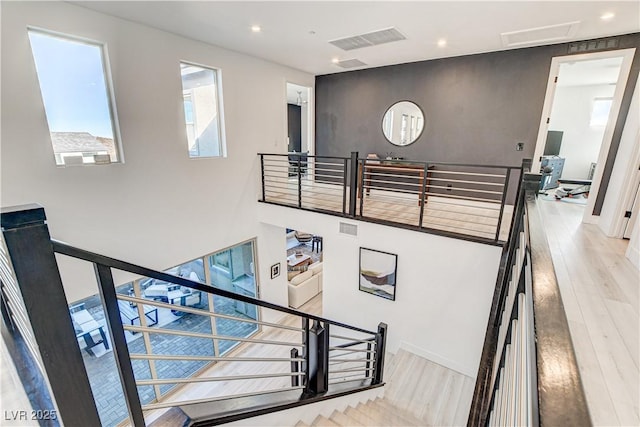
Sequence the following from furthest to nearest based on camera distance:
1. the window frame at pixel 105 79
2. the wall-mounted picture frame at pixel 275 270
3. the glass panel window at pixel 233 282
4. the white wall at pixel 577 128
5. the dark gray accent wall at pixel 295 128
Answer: the dark gray accent wall at pixel 295 128, the white wall at pixel 577 128, the wall-mounted picture frame at pixel 275 270, the glass panel window at pixel 233 282, the window frame at pixel 105 79

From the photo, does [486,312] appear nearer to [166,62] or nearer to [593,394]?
[593,394]

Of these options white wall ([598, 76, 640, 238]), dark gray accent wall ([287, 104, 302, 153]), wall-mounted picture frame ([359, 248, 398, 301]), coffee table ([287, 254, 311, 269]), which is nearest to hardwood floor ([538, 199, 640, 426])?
white wall ([598, 76, 640, 238])

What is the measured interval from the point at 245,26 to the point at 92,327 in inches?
164

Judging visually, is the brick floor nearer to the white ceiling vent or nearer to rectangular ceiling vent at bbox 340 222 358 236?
rectangular ceiling vent at bbox 340 222 358 236

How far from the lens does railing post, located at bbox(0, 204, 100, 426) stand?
67 centimetres

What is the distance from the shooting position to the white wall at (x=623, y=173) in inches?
137

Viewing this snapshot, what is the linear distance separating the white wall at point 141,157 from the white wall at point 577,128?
7.43m

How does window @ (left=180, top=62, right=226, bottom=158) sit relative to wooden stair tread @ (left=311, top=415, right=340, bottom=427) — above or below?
above

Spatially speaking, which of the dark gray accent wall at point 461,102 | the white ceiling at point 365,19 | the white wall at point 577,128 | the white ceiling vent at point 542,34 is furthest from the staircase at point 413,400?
the white wall at point 577,128

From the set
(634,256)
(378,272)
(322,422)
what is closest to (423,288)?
(378,272)

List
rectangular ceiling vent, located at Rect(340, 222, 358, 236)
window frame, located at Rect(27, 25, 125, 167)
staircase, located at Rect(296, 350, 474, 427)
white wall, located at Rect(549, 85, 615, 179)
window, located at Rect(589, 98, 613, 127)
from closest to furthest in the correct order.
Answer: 1. staircase, located at Rect(296, 350, 474, 427)
2. window frame, located at Rect(27, 25, 125, 167)
3. rectangular ceiling vent, located at Rect(340, 222, 358, 236)
4. window, located at Rect(589, 98, 613, 127)
5. white wall, located at Rect(549, 85, 615, 179)

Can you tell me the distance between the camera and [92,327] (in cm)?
347

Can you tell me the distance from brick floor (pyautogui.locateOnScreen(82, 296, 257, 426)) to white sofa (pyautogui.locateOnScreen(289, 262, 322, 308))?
1192 mm

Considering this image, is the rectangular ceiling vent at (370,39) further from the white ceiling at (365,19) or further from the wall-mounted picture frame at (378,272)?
the wall-mounted picture frame at (378,272)
